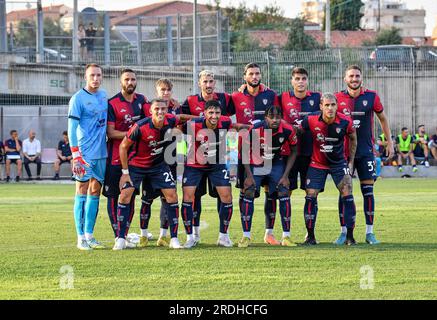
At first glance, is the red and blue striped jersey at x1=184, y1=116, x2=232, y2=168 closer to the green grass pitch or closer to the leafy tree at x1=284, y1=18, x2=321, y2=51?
the green grass pitch

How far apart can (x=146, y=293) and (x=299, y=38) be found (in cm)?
4866

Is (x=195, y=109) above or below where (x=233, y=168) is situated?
above

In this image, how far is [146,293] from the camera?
9750 mm

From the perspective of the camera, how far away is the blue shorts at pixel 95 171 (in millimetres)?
13523

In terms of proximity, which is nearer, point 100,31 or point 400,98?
point 400,98

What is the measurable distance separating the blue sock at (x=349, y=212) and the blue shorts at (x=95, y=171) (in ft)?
10.2

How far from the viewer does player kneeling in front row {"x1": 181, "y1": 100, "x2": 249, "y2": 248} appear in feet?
44.1

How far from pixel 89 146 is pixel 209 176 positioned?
5.15ft

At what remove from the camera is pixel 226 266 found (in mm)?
11438

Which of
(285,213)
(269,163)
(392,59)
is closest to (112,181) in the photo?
(269,163)

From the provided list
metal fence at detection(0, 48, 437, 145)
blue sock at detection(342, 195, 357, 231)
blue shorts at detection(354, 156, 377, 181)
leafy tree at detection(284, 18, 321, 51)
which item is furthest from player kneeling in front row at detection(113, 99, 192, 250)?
leafy tree at detection(284, 18, 321, 51)

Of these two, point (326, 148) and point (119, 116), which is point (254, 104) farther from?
point (119, 116)
